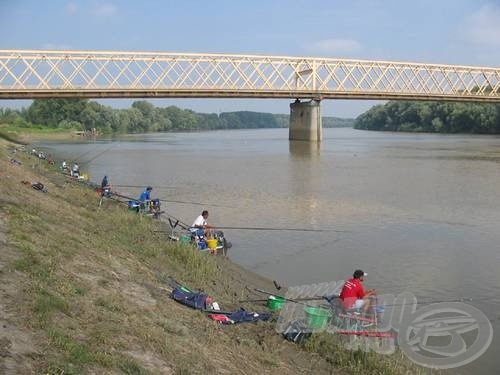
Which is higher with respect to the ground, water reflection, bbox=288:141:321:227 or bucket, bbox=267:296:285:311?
bucket, bbox=267:296:285:311

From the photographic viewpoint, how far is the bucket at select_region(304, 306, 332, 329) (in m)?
10.0

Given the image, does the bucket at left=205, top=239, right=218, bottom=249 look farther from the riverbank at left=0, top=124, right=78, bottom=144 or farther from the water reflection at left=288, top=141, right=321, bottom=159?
the riverbank at left=0, top=124, right=78, bottom=144

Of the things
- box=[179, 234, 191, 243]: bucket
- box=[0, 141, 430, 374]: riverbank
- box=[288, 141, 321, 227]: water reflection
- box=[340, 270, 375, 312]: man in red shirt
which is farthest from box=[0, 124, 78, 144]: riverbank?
box=[340, 270, 375, 312]: man in red shirt

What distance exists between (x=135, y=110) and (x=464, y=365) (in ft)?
645

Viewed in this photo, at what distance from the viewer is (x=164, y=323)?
8.58 meters

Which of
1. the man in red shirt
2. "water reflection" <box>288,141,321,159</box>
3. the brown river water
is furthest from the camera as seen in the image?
"water reflection" <box>288,141,321,159</box>

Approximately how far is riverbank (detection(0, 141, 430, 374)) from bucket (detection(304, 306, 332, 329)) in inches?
16.4

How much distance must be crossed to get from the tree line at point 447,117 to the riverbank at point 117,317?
429ft

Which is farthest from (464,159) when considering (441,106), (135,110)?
(135,110)

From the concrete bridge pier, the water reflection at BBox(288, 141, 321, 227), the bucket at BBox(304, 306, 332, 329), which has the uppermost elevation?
the concrete bridge pier

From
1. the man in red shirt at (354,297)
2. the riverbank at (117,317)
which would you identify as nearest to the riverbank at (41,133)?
the riverbank at (117,317)

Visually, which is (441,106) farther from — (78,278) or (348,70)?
(78,278)

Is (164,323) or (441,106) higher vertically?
(441,106)

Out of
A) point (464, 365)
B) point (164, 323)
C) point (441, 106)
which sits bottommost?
point (464, 365)
